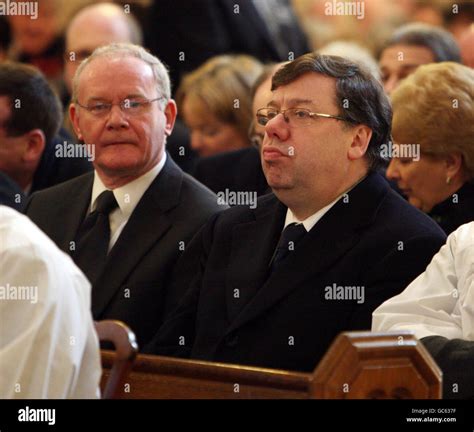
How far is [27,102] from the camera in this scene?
5449mm

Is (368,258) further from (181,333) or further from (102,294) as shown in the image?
(102,294)

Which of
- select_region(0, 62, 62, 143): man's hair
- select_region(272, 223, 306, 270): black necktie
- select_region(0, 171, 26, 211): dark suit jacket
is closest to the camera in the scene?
select_region(272, 223, 306, 270): black necktie

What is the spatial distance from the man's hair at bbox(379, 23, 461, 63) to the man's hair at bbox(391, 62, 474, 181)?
48.7 inches

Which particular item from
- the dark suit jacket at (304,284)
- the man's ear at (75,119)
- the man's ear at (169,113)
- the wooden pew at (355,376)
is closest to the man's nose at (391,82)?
the man's ear at (169,113)

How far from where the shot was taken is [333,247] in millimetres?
3857

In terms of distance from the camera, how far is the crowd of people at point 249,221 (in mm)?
2580

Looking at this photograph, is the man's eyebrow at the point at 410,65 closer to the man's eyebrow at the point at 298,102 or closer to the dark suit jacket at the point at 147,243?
the dark suit jacket at the point at 147,243

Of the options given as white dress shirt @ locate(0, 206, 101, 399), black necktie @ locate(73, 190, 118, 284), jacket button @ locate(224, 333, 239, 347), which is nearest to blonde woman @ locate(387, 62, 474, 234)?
jacket button @ locate(224, 333, 239, 347)

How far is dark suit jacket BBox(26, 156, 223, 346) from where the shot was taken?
4.26 m

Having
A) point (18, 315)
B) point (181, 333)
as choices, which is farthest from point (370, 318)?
point (18, 315)

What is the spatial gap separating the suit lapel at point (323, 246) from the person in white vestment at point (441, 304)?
1.06ft

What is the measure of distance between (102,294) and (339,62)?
3.91ft

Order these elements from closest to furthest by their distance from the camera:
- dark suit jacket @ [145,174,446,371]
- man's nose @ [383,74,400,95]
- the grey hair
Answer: dark suit jacket @ [145,174,446,371], the grey hair, man's nose @ [383,74,400,95]

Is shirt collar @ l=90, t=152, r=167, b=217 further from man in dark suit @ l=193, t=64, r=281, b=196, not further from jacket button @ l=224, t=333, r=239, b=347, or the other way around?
jacket button @ l=224, t=333, r=239, b=347
